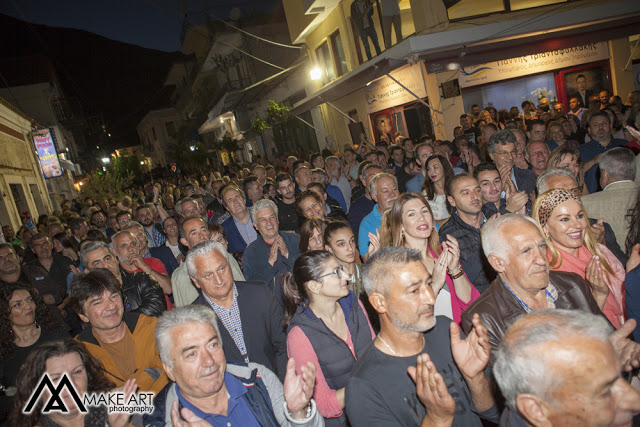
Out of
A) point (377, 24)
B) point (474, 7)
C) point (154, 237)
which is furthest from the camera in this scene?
point (377, 24)

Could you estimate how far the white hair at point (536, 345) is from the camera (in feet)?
4.77

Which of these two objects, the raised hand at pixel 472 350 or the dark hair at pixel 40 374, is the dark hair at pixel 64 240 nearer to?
the dark hair at pixel 40 374

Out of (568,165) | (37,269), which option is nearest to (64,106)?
(37,269)

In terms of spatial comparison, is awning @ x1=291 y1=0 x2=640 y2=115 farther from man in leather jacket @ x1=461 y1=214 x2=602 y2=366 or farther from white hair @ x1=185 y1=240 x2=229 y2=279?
man in leather jacket @ x1=461 y1=214 x2=602 y2=366

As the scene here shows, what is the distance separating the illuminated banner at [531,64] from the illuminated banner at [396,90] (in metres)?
1.43

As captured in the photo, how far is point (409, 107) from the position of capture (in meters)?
14.8

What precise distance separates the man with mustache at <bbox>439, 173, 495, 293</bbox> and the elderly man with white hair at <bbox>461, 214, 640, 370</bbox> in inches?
36.6

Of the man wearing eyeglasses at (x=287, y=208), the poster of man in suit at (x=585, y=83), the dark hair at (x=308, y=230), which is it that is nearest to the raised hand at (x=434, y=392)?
the dark hair at (x=308, y=230)

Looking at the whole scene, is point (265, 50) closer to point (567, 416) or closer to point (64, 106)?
point (64, 106)

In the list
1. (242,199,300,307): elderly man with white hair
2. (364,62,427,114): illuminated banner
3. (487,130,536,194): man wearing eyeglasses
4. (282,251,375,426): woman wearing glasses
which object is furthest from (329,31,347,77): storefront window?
(282,251,375,426): woman wearing glasses

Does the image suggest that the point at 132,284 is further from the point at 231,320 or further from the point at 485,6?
the point at 485,6

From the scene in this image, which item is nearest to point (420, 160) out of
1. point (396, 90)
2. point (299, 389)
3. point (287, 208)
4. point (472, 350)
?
point (287, 208)

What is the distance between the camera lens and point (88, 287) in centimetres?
315

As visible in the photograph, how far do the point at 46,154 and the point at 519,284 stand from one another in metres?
23.9
